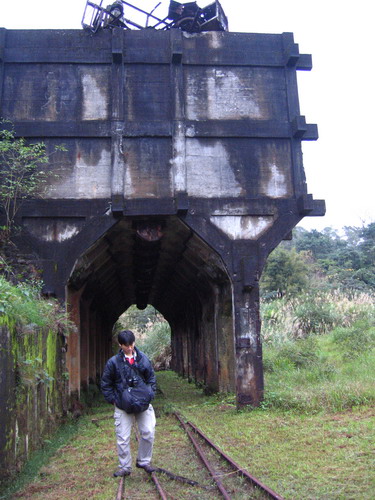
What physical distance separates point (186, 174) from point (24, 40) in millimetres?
Answer: 4948

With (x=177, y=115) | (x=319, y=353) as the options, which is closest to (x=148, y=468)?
(x=177, y=115)

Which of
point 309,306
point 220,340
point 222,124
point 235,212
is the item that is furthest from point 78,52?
point 309,306

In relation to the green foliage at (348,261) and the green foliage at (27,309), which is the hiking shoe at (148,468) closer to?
the green foliage at (27,309)

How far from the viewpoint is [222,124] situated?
40.2 feet

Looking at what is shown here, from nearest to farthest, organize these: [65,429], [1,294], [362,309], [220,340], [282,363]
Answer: [1,294] → [65,429] → [220,340] → [282,363] → [362,309]

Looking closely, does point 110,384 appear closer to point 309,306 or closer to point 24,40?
point 24,40

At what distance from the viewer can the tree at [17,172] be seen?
36.6 feet

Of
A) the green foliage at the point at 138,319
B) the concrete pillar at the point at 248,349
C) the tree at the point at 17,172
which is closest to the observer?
the tree at the point at 17,172

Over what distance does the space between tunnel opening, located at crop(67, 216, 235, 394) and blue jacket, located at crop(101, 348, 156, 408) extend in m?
5.30

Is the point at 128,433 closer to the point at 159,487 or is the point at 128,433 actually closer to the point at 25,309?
the point at 159,487

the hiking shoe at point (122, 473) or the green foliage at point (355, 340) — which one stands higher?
the green foliage at point (355, 340)

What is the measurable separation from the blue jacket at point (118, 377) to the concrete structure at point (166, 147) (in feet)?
16.6

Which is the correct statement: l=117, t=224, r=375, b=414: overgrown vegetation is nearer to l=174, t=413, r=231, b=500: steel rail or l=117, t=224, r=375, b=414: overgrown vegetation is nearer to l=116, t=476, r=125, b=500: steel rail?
l=174, t=413, r=231, b=500: steel rail

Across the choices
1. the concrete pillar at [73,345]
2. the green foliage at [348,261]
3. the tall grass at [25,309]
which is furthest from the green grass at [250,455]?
the green foliage at [348,261]
